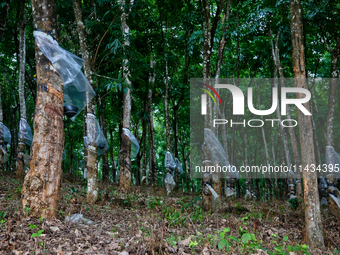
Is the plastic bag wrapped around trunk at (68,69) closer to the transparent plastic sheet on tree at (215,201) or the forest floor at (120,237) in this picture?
the forest floor at (120,237)

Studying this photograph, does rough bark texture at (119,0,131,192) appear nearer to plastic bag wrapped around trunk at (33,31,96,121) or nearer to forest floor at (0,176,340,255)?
forest floor at (0,176,340,255)

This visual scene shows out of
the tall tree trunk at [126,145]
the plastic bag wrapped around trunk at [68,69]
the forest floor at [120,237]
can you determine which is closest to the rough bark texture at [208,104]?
the forest floor at [120,237]

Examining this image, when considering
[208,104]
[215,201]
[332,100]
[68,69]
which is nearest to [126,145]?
[208,104]

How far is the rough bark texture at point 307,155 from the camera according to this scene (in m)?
5.23

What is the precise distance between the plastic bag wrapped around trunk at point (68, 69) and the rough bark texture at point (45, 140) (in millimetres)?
124

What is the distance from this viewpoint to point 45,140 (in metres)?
4.23

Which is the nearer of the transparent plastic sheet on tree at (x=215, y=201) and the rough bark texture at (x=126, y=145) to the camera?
the transparent plastic sheet on tree at (x=215, y=201)

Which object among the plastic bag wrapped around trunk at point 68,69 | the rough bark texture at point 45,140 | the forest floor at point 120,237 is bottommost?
the forest floor at point 120,237

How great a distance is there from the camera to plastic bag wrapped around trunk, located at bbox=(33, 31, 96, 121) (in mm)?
4461

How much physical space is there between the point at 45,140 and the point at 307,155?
479 cm

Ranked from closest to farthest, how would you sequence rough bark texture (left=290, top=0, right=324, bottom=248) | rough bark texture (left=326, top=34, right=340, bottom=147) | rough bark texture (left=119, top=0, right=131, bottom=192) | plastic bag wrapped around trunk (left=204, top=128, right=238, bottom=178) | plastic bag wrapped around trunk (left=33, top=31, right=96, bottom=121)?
plastic bag wrapped around trunk (left=33, top=31, right=96, bottom=121), rough bark texture (left=290, top=0, right=324, bottom=248), rough bark texture (left=326, top=34, right=340, bottom=147), plastic bag wrapped around trunk (left=204, top=128, right=238, bottom=178), rough bark texture (left=119, top=0, right=131, bottom=192)

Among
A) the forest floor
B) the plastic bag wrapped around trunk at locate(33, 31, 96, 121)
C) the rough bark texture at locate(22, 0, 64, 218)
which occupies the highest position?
the plastic bag wrapped around trunk at locate(33, 31, 96, 121)

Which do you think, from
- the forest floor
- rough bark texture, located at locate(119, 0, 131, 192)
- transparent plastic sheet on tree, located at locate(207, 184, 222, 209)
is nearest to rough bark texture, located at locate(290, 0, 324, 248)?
the forest floor

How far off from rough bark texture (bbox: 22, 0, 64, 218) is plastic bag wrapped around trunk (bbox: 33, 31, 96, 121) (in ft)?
0.41
